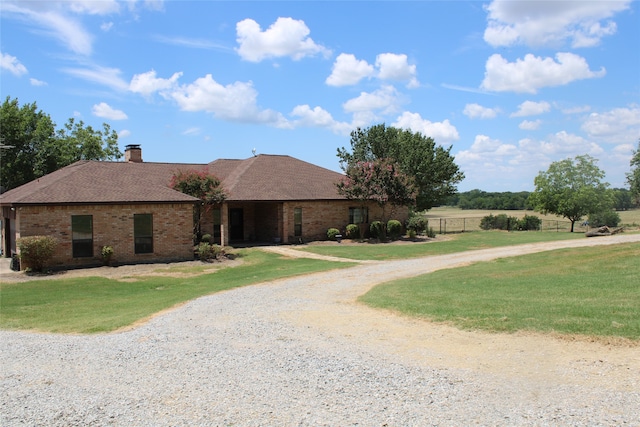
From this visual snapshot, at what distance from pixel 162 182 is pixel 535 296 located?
22887 millimetres

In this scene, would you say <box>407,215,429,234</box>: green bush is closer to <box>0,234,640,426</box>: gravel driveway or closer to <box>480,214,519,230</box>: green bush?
<box>480,214,519,230</box>: green bush

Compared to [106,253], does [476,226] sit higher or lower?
higher

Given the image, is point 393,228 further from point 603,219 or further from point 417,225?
point 603,219

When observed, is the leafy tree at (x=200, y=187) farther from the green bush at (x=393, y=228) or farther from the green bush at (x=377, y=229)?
the green bush at (x=393, y=228)

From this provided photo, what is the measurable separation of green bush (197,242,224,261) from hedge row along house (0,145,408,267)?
817mm

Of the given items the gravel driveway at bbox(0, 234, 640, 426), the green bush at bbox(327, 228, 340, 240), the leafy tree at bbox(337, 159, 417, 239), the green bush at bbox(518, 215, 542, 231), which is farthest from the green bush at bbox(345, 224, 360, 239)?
the gravel driveway at bbox(0, 234, 640, 426)

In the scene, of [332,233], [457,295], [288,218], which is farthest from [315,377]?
[332,233]

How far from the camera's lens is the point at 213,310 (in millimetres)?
12258

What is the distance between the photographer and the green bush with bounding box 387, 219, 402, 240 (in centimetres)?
3409

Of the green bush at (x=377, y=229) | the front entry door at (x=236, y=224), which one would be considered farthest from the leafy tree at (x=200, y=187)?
the green bush at (x=377, y=229)

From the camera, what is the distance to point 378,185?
105 feet

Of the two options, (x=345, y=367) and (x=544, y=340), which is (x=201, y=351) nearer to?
(x=345, y=367)

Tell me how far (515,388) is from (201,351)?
492cm

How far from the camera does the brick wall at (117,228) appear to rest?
21219 millimetres
